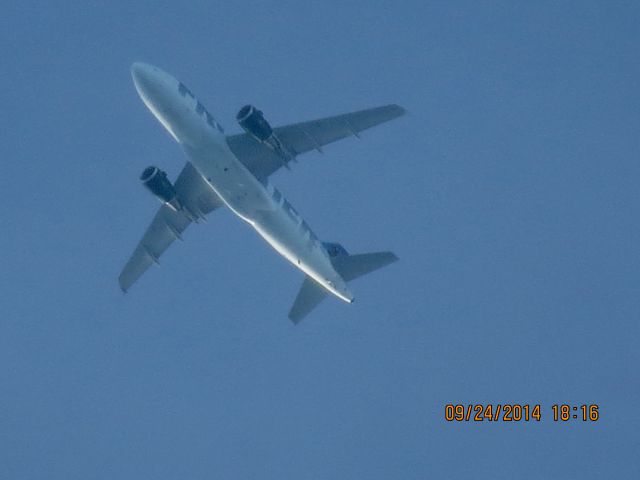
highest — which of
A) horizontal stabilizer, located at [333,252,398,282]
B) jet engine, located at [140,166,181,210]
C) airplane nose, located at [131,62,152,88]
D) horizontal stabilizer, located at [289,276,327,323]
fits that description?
airplane nose, located at [131,62,152,88]

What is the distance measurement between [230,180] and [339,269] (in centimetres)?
1006

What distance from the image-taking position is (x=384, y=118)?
168 ft

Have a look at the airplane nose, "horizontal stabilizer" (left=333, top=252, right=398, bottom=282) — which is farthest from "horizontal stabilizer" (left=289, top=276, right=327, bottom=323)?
the airplane nose

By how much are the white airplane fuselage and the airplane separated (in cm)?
5

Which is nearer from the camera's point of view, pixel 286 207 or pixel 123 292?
pixel 286 207

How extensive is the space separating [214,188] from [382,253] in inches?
448

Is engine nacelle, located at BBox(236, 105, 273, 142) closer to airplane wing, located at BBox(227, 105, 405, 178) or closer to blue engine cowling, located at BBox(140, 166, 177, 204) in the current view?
airplane wing, located at BBox(227, 105, 405, 178)

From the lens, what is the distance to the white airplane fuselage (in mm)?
48219

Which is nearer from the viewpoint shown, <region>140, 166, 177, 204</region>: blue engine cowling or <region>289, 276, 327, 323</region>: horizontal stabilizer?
<region>140, 166, 177, 204</region>: blue engine cowling

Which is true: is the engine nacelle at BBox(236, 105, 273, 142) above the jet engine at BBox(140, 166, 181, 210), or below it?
above

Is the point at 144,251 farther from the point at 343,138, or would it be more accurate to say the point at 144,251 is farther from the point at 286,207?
the point at 343,138

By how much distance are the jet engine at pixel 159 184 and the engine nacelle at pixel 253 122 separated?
6.73 meters

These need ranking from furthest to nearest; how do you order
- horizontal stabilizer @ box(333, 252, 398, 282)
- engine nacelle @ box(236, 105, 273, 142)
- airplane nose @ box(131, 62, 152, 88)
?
horizontal stabilizer @ box(333, 252, 398, 282) → engine nacelle @ box(236, 105, 273, 142) → airplane nose @ box(131, 62, 152, 88)

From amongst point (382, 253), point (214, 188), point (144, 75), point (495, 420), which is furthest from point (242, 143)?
point (495, 420)
